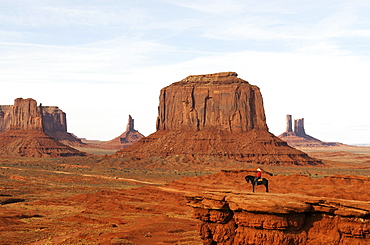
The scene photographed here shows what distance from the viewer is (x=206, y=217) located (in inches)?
910

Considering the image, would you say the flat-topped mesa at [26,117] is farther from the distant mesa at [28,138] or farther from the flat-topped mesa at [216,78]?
the flat-topped mesa at [216,78]

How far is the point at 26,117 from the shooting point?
17588 centimetres

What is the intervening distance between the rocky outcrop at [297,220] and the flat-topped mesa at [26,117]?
162 meters

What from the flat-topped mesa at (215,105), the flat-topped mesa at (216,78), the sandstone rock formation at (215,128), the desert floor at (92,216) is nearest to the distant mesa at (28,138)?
the sandstone rock formation at (215,128)

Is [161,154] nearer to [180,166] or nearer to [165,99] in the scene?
[180,166]

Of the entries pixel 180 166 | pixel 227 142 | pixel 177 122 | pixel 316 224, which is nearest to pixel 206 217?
pixel 316 224

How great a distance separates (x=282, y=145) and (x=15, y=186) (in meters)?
80.1

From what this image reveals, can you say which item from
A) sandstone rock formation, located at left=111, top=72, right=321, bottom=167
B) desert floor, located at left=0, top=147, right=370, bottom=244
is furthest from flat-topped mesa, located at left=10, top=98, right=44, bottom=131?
desert floor, located at left=0, top=147, right=370, bottom=244

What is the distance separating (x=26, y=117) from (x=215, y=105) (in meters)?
79.2

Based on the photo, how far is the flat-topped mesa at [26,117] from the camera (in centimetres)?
17450

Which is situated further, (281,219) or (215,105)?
(215,105)

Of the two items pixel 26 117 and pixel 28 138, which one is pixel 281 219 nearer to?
pixel 28 138

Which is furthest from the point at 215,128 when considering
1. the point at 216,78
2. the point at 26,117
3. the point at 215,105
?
the point at 26,117

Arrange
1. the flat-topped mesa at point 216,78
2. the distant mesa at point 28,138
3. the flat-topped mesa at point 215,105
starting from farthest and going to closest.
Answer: the distant mesa at point 28,138
the flat-topped mesa at point 216,78
the flat-topped mesa at point 215,105
